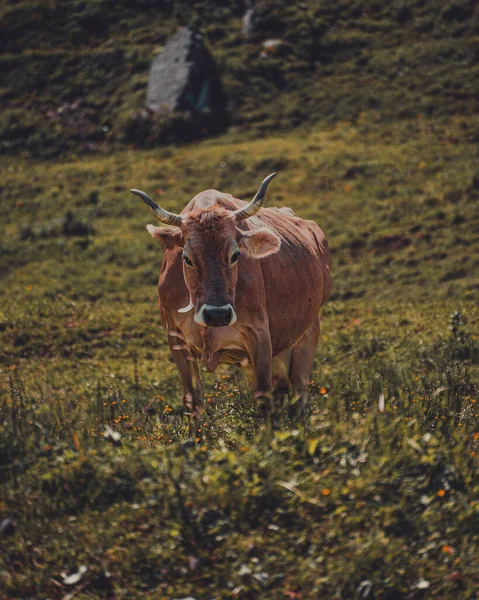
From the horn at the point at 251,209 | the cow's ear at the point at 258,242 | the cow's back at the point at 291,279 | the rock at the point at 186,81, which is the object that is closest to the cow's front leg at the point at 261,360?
the cow's back at the point at 291,279

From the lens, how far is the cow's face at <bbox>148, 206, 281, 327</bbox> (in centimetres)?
829

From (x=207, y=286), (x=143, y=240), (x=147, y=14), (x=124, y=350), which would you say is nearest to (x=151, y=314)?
(x=124, y=350)

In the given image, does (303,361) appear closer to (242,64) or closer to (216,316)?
(216,316)

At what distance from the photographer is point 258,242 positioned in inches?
368

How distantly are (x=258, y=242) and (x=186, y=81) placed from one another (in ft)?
75.7

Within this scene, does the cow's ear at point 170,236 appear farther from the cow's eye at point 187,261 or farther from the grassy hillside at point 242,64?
the grassy hillside at point 242,64

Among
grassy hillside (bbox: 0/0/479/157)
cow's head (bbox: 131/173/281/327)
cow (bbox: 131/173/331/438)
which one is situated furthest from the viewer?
grassy hillside (bbox: 0/0/479/157)

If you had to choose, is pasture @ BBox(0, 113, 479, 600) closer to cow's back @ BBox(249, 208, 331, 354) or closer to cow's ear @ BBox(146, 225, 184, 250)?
cow's back @ BBox(249, 208, 331, 354)

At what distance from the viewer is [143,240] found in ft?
70.7

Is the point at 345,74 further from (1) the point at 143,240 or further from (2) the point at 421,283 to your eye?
(2) the point at 421,283

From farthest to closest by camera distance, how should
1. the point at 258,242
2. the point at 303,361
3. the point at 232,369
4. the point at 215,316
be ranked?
the point at 232,369
the point at 303,361
the point at 258,242
the point at 215,316

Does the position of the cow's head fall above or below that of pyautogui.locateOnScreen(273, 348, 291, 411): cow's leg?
above

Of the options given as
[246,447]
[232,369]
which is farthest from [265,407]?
[232,369]

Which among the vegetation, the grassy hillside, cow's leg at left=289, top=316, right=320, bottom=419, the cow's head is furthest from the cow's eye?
the grassy hillside
